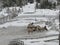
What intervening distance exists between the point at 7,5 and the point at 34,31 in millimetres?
18516

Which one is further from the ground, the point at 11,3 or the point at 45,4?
the point at 11,3

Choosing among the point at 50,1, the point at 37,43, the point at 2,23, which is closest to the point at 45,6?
the point at 50,1

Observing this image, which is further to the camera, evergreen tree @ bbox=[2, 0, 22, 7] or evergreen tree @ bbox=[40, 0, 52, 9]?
evergreen tree @ bbox=[2, 0, 22, 7]

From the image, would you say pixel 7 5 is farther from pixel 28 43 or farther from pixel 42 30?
pixel 28 43

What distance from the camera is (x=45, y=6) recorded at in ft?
94.9

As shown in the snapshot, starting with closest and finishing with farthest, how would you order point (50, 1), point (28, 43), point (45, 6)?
point (28, 43) → point (45, 6) → point (50, 1)

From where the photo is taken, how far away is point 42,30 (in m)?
12.6

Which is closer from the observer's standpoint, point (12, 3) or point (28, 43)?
point (28, 43)

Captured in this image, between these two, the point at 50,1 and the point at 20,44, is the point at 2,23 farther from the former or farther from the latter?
the point at 50,1

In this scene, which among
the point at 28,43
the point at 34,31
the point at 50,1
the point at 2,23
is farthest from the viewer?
the point at 50,1

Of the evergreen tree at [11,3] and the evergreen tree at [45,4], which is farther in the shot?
the evergreen tree at [11,3]

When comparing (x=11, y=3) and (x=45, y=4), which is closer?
(x=45, y=4)

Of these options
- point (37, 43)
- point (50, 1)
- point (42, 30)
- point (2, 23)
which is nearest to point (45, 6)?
point (50, 1)

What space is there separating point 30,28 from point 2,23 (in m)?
4.24
